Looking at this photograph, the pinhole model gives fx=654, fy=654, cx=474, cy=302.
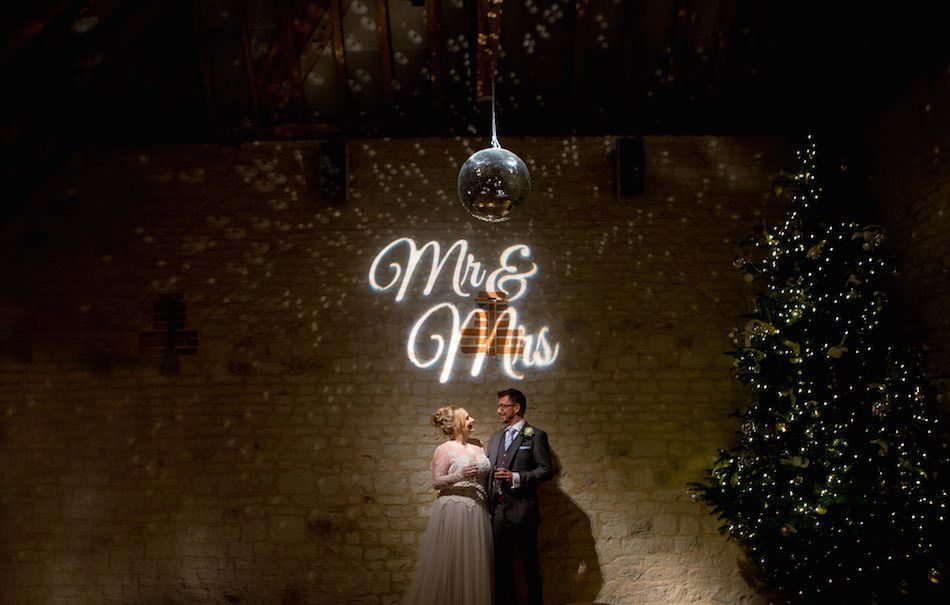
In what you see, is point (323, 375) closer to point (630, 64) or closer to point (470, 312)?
point (470, 312)

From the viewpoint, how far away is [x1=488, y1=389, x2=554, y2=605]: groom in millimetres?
4570

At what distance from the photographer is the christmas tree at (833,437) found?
12.6ft

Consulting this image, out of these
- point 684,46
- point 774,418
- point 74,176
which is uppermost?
point 684,46

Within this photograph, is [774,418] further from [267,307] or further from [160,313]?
[160,313]

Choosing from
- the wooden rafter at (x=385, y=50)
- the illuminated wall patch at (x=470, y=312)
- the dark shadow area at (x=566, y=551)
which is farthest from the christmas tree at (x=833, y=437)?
the wooden rafter at (x=385, y=50)

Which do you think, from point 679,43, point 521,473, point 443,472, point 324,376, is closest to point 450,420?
point 443,472

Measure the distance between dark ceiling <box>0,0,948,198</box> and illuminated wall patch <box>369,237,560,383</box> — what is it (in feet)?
3.47

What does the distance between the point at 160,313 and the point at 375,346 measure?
1773mm

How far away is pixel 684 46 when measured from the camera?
513 centimetres

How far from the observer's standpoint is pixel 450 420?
16.0 ft

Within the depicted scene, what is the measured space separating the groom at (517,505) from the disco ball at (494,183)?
1.78 meters

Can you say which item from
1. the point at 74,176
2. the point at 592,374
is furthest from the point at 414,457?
the point at 74,176

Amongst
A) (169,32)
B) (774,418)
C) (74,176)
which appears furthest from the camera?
(74,176)

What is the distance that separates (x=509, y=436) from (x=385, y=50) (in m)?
3.11
